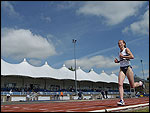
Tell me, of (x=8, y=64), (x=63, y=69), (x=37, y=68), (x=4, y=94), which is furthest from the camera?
(x=63, y=69)

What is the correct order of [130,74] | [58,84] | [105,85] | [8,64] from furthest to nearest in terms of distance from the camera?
[105,85] < [58,84] < [8,64] < [130,74]

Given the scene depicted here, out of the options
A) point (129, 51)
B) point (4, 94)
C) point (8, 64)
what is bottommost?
point (4, 94)

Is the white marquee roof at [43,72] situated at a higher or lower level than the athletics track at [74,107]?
higher

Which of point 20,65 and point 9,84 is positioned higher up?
point 20,65

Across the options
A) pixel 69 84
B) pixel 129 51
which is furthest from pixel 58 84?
pixel 129 51

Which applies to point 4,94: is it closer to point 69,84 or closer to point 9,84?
point 9,84

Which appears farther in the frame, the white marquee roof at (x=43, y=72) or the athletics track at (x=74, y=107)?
the white marquee roof at (x=43, y=72)

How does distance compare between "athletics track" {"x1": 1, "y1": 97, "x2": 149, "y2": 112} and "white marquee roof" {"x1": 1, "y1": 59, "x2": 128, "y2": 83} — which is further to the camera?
"white marquee roof" {"x1": 1, "y1": 59, "x2": 128, "y2": 83}

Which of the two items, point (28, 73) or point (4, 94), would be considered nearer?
point (4, 94)

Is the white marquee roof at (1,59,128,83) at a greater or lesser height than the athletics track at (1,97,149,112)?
greater

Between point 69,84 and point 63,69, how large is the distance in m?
9.01

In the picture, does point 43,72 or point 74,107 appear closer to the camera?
point 74,107

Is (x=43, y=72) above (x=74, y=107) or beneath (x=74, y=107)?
above

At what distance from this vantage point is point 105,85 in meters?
62.0
